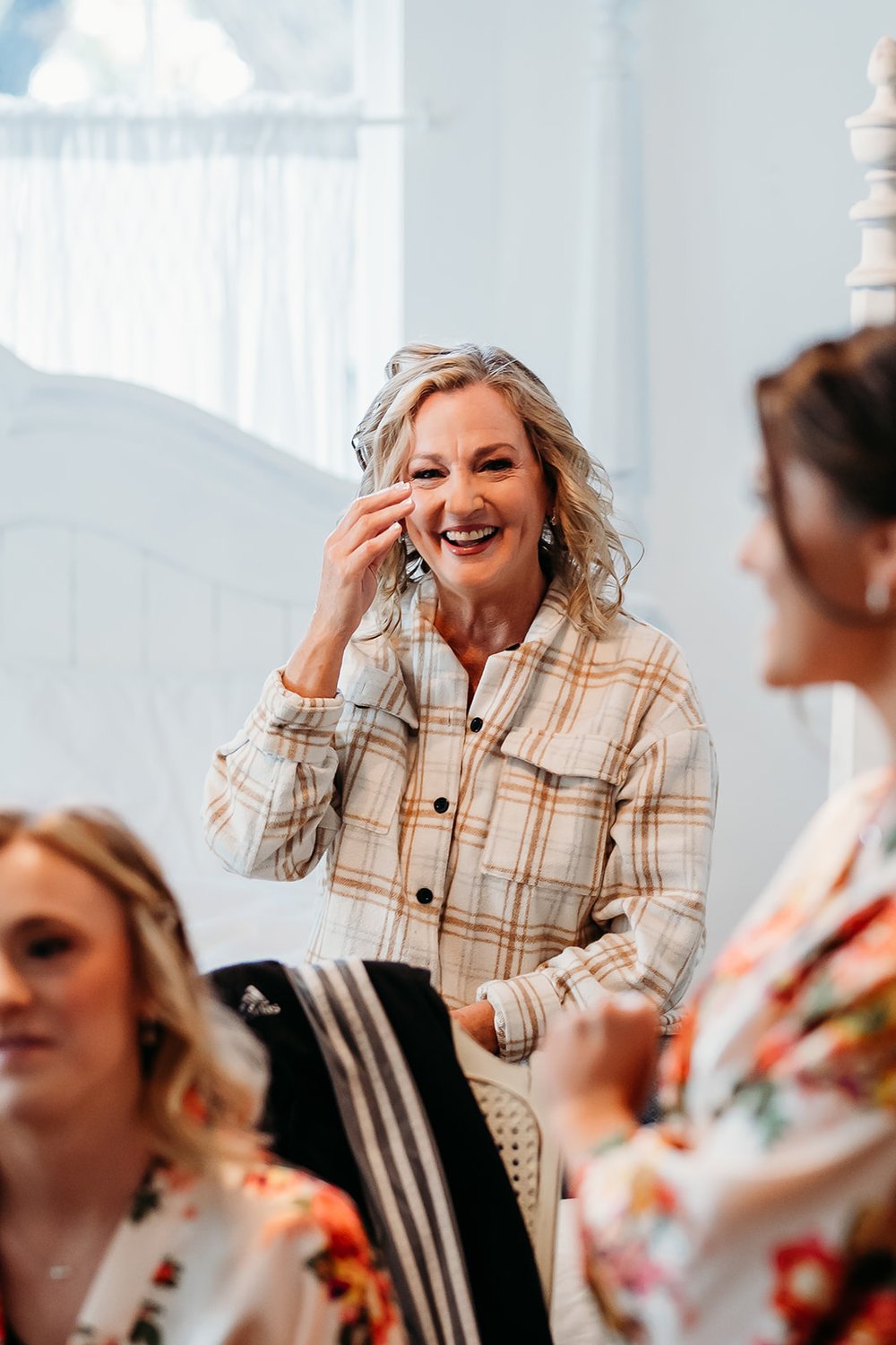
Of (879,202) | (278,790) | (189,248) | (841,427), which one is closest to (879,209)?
(879,202)

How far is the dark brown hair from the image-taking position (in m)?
0.82

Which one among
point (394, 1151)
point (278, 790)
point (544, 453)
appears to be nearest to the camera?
point (394, 1151)

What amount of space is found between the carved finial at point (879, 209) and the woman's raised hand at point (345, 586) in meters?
0.59

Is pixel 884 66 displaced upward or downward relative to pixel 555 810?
upward

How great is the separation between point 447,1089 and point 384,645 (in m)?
0.66

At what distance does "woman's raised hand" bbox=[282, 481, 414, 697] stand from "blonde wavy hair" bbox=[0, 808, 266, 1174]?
0.68 m

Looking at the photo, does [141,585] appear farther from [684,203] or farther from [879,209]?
[879,209]

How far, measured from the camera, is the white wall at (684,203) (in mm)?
2924

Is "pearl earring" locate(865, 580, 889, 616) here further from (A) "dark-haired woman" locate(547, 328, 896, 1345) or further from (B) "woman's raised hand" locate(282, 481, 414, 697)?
(B) "woman's raised hand" locate(282, 481, 414, 697)

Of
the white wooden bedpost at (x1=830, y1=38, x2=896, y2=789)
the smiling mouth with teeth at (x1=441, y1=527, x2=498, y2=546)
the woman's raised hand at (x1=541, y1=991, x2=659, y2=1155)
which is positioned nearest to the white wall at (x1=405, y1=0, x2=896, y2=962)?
the white wooden bedpost at (x1=830, y1=38, x2=896, y2=789)

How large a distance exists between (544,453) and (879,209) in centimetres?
49

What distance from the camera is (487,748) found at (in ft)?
5.57

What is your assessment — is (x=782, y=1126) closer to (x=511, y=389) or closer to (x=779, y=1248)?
(x=779, y=1248)

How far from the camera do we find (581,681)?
173 cm
